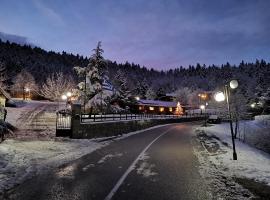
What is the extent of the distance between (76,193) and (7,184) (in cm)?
223

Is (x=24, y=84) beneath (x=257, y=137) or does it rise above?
above

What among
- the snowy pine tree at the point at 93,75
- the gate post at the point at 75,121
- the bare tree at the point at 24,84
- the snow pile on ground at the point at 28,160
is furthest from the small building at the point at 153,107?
the snow pile on ground at the point at 28,160

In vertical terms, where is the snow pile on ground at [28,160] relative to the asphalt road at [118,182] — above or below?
above

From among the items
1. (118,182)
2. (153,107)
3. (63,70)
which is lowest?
(118,182)

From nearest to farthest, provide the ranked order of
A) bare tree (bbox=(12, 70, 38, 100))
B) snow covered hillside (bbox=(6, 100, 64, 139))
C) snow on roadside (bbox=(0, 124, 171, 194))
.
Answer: snow on roadside (bbox=(0, 124, 171, 194)) < snow covered hillside (bbox=(6, 100, 64, 139)) < bare tree (bbox=(12, 70, 38, 100))

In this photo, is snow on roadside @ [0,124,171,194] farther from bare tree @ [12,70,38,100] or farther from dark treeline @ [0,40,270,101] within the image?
bare tree @ [12,70,38,100]

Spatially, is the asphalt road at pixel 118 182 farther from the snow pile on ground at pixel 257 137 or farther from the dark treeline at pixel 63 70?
the dark treeline at pixel 63 70

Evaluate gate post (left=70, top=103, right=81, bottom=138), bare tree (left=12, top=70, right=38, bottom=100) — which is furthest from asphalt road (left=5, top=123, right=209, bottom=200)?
bare tree (left=12, top=70, right=38, bottom=100)

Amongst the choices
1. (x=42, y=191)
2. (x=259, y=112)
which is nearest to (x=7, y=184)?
(x=42, y=191)

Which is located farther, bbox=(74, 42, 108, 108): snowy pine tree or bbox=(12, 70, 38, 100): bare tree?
bbox=(12, 70, 38, 100): bare tree

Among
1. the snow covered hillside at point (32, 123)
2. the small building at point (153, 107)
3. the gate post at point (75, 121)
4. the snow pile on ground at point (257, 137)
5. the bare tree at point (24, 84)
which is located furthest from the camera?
the bare tree at point (24, 84)

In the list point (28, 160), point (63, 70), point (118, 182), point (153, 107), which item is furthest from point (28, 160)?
point (63, 70)

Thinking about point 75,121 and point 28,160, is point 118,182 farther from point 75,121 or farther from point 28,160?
point 75,121

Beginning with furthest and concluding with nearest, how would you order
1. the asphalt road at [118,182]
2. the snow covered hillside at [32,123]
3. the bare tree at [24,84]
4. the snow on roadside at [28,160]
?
→ the bare tree at [24,84]
the snow covered hillside at [32,123]
the snow on roadside at [28,160]
the asphalt road at [118,182]
